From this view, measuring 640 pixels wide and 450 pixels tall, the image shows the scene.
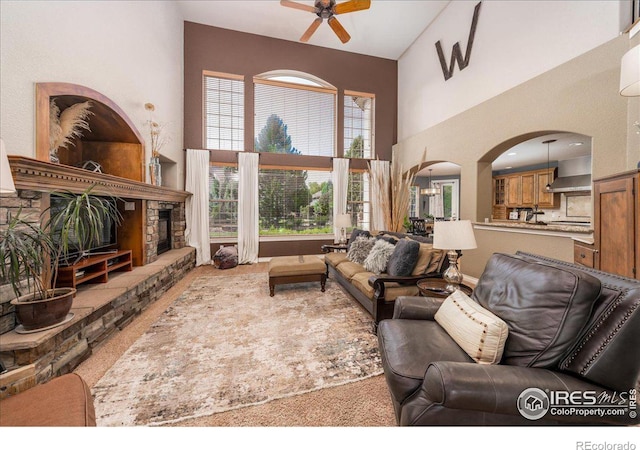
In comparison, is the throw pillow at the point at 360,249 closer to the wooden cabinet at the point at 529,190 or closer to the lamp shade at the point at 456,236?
the lamp shade at the point at 456,236

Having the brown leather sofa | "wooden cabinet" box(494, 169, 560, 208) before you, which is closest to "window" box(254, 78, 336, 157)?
the brown leather sofa

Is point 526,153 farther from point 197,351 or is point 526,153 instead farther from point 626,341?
point 197,351

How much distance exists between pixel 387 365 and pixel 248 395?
942mm

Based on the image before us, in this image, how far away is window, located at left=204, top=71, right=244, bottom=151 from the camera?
209 inches

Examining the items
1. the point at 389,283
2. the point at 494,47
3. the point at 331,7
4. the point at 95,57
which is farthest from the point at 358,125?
the point at 95,57

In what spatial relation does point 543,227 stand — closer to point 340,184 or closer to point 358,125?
point 340,184

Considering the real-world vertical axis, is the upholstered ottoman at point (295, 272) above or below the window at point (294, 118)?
below

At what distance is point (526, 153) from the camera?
613cm

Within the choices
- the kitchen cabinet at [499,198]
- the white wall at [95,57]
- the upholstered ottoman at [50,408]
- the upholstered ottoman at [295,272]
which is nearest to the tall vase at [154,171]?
the white wall at [95,57]

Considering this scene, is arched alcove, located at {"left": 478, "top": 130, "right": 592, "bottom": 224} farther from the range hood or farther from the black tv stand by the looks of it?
the black tv stand

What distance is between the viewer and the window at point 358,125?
6.04 meters

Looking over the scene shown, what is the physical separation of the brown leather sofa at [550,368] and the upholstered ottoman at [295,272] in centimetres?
221

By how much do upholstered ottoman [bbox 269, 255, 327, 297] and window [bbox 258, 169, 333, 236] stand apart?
2.32 m
